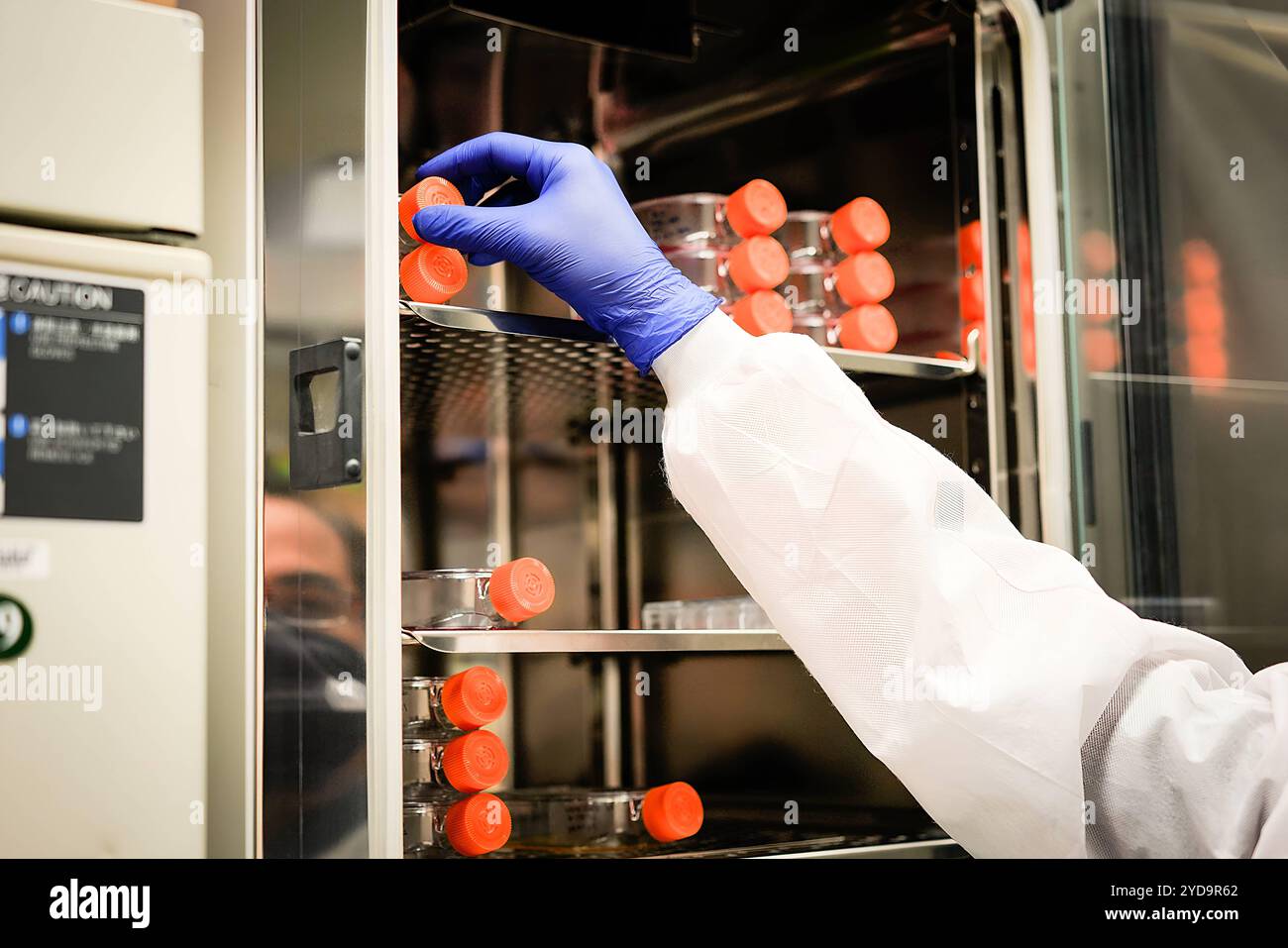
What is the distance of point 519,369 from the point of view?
1.45 metres

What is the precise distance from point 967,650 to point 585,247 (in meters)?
0.52

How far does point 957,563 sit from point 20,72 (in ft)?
2.75

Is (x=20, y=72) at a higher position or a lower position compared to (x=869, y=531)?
higher

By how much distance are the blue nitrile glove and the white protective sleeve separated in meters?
0.11

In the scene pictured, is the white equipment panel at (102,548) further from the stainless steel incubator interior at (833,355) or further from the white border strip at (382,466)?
the stainless steel incubator interior at (833,355)

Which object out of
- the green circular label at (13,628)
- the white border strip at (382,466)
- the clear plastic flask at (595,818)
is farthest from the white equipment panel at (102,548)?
the clear plastic flask at (595,818)

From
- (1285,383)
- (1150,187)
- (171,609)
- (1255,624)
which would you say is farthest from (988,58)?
(171,609)

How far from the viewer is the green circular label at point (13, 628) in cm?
93

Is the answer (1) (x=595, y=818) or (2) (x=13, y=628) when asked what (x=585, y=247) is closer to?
(2) (x=13, y=628)

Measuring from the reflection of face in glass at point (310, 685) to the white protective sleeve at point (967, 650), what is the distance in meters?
0.33

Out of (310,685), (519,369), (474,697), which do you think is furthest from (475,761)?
(519,369)
